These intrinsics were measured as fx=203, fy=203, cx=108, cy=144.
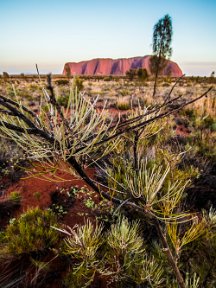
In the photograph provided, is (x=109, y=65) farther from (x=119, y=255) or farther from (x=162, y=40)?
(x=119, y=255)

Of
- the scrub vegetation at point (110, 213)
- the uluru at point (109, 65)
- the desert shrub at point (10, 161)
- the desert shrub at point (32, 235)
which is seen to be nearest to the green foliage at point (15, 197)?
the scrub vegetation at point (110, 213)

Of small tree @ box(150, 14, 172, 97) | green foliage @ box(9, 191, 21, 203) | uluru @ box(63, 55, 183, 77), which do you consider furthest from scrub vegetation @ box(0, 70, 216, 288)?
uluru @ box(63, 55, 183, 77)

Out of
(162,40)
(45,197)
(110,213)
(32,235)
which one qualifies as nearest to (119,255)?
(110,213)

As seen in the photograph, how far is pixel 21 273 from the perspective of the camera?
5.83ft

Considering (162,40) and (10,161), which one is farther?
(162,40)

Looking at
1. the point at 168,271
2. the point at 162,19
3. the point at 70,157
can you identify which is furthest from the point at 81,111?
the point at 162,19

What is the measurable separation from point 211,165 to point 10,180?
3.28 m

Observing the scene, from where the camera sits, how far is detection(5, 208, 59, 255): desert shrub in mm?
1788

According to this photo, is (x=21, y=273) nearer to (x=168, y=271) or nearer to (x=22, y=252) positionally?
(x=22, y=252)

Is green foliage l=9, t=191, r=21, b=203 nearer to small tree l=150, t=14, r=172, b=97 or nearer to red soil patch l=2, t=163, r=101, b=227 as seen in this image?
red soil patch l=2, t=163, r=101, b=227

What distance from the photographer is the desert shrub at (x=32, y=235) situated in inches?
70.4

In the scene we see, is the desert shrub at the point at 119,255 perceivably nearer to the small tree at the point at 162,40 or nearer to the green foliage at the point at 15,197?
the green foliage at the point at 15,197

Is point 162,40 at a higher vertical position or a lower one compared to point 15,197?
higher

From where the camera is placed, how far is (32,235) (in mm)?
1870
